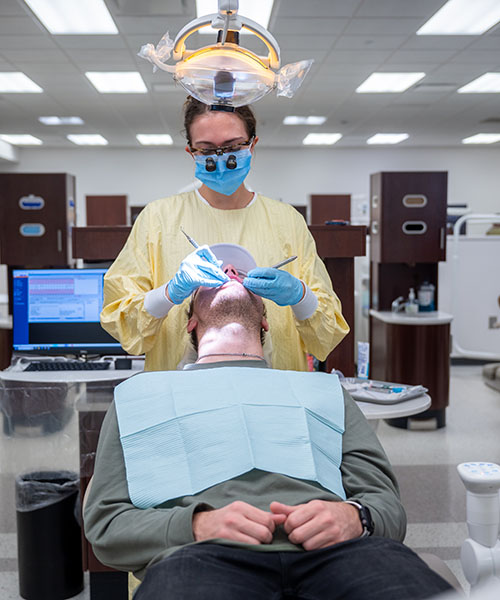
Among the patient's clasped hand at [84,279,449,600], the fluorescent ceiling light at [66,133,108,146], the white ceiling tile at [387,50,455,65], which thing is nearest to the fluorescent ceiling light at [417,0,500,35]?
the white ceiling tile at [387,50,455,65]

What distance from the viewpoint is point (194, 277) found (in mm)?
1396

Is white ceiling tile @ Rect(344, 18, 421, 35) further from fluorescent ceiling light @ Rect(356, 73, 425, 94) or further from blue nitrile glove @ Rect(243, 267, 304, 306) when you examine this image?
blue nitrile glove @ Rect(243, 267, 304, 306)

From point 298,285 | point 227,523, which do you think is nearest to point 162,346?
point 298,285

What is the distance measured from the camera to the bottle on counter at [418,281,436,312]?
13.4ft

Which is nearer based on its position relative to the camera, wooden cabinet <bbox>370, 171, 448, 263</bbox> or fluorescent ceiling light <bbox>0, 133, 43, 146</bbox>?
wooden cabinet <bbox>370, 171, 448, 263</bbox>

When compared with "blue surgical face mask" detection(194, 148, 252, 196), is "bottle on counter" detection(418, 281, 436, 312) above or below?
below

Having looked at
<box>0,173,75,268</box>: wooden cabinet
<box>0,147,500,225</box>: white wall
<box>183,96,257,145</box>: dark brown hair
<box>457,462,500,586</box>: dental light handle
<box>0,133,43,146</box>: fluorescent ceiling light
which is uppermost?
<box>0,133,43,146</box>: fluorescent ceiling light

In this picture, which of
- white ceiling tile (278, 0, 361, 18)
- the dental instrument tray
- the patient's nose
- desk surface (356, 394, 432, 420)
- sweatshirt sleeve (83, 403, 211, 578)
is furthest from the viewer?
white ceiling tile (278, 0, 361, 18)

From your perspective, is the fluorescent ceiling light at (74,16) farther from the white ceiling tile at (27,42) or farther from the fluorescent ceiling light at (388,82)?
the fluorescent ceiling light at (388,82)

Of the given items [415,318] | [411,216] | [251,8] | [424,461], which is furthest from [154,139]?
[424,461]

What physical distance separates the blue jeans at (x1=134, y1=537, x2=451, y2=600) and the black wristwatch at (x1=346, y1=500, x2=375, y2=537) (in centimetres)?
4

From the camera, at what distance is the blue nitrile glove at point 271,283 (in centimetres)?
143

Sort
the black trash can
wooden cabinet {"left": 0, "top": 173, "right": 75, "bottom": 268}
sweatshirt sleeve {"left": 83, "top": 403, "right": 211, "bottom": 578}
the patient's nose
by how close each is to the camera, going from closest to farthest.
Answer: sweatshirt sleeve {"left": 83, "top": 403, "right": 211, "bottom": 578} < the patient's nose < the black trash can < wooden cabinet {"left": 0, "top": 173, "right": 75, "bottom": 268}

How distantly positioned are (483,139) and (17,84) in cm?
733
